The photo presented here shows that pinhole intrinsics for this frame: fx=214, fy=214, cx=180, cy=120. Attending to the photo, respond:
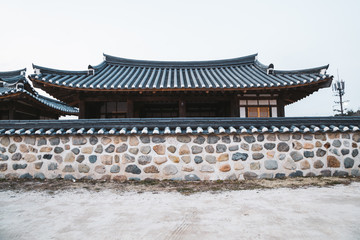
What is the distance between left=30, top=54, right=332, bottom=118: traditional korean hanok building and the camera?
8.62 m

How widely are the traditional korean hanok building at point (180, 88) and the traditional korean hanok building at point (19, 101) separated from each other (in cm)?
308

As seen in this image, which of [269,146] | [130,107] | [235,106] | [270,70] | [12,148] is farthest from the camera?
[270,70]

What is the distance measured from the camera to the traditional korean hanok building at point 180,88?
862cm

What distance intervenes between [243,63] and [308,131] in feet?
24.6

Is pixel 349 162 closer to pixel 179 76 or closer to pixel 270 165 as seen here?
pixel 270 165

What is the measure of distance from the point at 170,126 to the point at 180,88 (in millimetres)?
2853

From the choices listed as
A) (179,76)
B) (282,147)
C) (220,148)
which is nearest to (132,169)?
(220,148)

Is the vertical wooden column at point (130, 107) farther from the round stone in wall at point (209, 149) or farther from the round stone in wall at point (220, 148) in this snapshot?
the round stone in wall at point (220, 148)

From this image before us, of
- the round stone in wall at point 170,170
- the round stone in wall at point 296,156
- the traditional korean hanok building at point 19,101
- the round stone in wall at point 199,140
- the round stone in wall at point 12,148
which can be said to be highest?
the traditional korean hanok building at point 19,101

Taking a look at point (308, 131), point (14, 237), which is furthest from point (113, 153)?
point (308, 131)

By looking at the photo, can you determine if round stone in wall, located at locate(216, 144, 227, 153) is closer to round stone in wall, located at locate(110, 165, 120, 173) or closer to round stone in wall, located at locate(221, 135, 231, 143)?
round stone in wall, located at locate(221, 135, 231, 143)

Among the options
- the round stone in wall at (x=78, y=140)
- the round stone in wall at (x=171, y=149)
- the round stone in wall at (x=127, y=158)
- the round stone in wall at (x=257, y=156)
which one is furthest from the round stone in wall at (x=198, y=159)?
the round stone in wall at (x=78, y=140)

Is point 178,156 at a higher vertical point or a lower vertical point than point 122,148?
lower

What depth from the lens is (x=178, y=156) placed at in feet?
19.4
